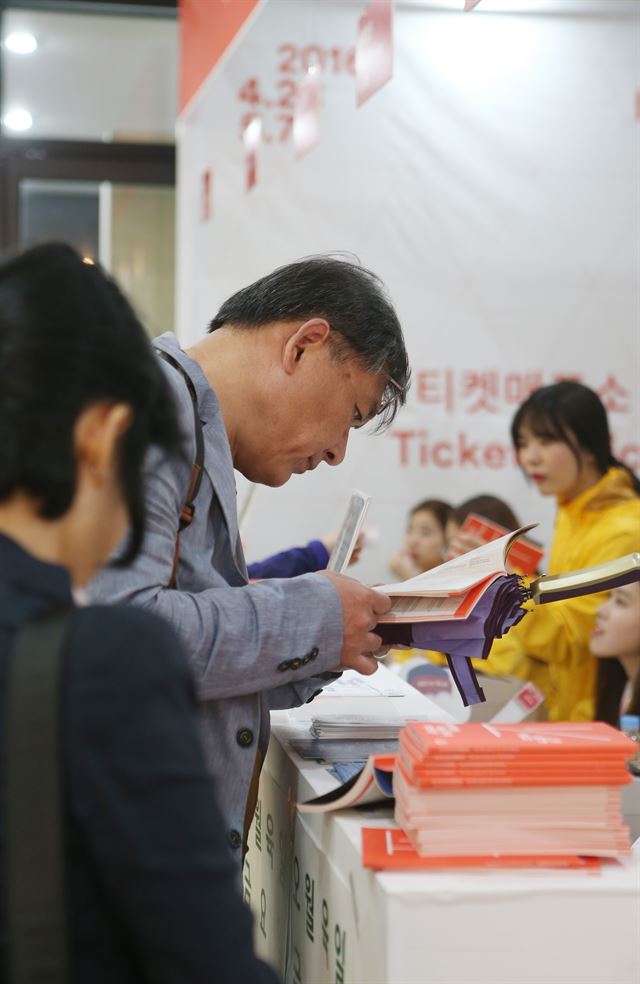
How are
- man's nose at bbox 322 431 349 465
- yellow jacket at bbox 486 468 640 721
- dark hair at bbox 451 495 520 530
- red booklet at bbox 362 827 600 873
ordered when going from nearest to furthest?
red booklet at bbox 362 827 600 873 → man's nose at bbox 322 431 349 465 → yellow jacket at bbox 486 468 640 721 → dark hair at bbox 451 495 520 530

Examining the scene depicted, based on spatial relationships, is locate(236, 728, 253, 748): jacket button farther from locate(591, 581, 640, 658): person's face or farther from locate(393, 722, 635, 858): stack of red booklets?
locate(591, 581, 640, 658): person's face

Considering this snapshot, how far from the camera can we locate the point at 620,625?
3.01m

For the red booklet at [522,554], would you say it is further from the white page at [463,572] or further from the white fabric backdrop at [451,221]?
the white page at [463,572]

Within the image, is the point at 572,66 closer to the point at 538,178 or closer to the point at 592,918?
the point at 538,178

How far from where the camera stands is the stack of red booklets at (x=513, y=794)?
127 cm

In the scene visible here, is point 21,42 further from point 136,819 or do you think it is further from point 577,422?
point 136,819

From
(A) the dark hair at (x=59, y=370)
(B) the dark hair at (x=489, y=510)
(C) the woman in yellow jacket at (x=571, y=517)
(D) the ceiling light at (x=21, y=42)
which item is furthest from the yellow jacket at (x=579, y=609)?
(D) the ceiling light at (x=21, y=42)

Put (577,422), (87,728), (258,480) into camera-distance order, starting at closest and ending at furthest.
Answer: (87,728) → (258,480) → (577,422)

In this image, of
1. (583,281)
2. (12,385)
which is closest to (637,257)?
(583,281)

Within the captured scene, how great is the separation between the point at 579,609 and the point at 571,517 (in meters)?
0.30

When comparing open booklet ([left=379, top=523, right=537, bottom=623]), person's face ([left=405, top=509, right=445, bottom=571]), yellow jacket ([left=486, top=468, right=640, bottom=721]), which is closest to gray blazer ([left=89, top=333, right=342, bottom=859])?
open booklet ([left=379, top=523, right=537, bottom=623])

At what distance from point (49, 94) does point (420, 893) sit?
5.44 meters

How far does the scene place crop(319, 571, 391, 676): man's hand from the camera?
1569 millimetres

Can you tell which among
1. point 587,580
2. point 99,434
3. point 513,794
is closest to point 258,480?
point 587,580
